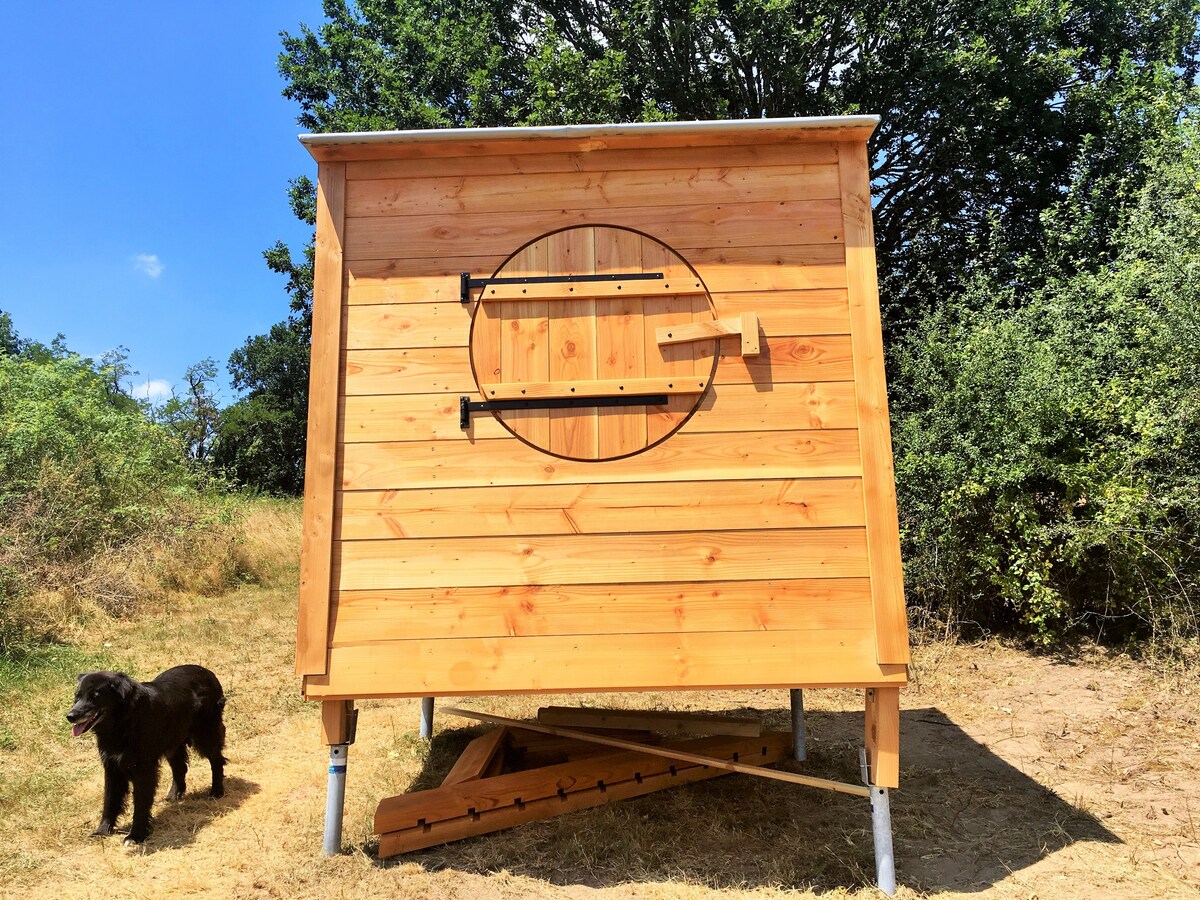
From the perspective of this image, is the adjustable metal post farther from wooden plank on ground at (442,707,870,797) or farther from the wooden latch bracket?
the wooden latch bracket

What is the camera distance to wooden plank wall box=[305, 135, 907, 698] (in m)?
3.19

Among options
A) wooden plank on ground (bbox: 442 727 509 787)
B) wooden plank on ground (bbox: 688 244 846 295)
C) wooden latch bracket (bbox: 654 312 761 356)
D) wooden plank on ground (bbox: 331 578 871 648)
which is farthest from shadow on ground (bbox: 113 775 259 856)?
wooden plank on ground (bbox: 688 244 846 295)

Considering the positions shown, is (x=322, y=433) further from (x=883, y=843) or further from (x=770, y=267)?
(x=883, y=843)

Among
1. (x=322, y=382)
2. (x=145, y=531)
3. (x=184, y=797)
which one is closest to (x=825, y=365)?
(x=322, y=382)

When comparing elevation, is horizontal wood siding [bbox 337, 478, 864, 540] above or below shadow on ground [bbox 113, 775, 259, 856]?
above

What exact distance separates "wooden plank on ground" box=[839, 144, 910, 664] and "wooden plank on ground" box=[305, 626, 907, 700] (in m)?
0.13

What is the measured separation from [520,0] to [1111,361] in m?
10.4

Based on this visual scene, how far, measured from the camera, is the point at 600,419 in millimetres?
3309

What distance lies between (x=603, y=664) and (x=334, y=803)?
1.41 m

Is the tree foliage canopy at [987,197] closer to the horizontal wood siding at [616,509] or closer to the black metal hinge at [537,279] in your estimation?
the horizontal wood siding at [616,509]

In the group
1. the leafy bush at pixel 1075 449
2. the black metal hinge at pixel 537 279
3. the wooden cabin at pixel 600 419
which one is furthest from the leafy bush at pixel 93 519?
the leafy bush at pixel 1075 449

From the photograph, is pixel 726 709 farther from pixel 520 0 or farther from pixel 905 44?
pixel 520 0

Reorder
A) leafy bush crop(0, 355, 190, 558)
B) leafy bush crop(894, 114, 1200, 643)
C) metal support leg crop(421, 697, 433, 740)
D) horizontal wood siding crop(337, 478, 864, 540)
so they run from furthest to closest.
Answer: leafy bush crop(0, 355, 190, 558) → leafy bush crop(894, 114, 1200, 643) → metal support leg crop(421, 697, 433, 740) → horizontal wood siding crop(337, 478, 864, 540)

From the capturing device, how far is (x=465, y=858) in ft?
11.1
